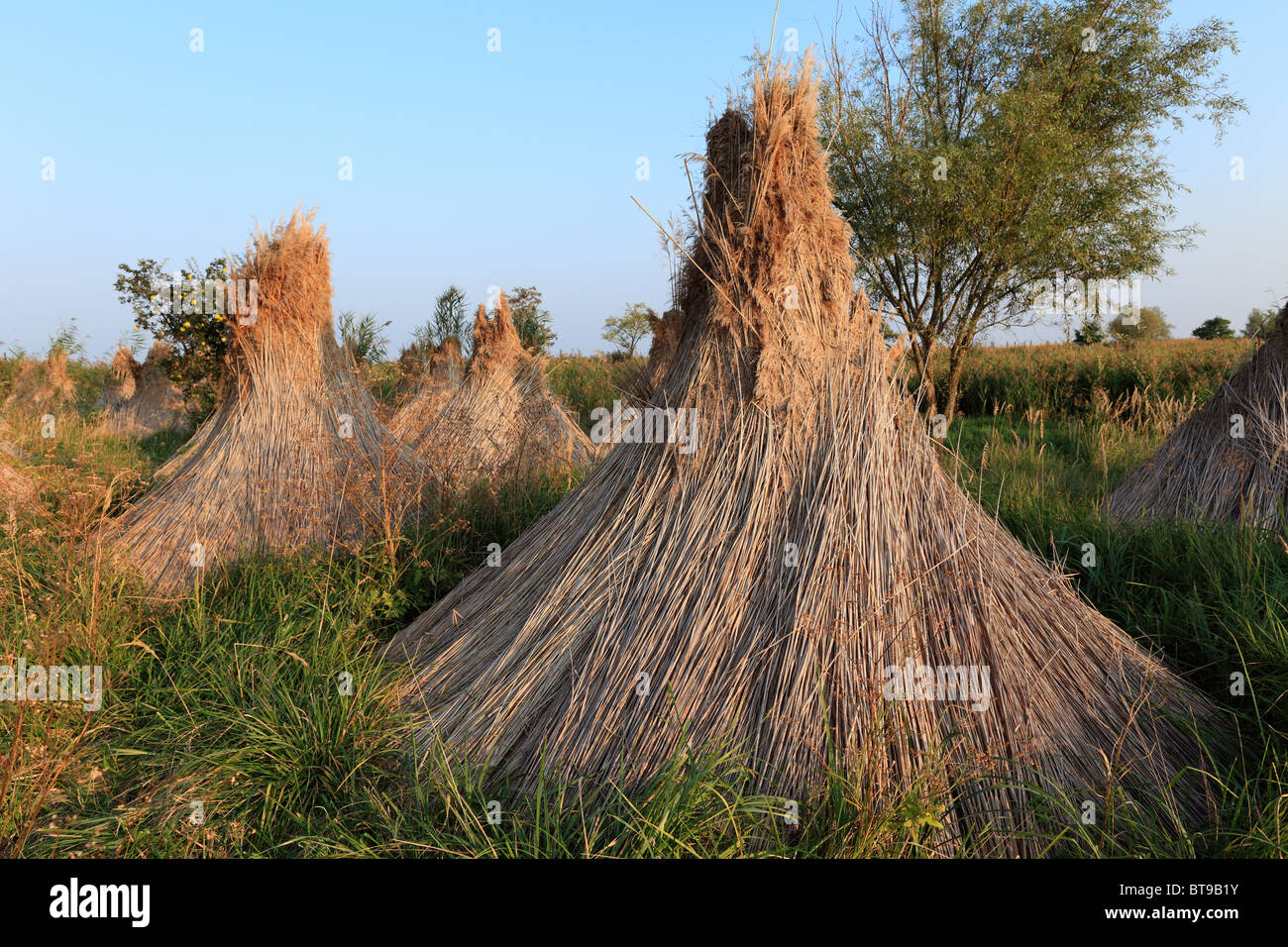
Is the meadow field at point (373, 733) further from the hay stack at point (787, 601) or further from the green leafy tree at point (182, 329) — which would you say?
the green leafy tree at point (182, 329)

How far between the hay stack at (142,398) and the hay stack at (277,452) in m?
9.48

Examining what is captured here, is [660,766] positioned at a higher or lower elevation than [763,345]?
lower

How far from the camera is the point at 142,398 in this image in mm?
15648

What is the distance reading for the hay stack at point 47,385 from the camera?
1526cm

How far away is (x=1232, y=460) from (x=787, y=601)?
3952 mm

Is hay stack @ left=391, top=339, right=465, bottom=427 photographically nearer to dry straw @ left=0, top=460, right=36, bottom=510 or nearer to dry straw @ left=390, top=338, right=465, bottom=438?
dry straw @ left=390, top=338, right=465, bottom=438

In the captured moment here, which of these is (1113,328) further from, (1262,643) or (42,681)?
(42,681)

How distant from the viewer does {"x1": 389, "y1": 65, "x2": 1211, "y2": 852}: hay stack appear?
2508 mm

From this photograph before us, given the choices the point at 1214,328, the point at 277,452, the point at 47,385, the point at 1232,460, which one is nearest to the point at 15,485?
the point at 277,452

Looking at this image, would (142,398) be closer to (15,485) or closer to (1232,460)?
(15,485)

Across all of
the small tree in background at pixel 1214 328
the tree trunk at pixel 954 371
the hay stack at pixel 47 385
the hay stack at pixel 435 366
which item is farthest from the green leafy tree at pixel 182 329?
the small tree in background at pixel 1214 328

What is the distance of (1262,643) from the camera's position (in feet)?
10.3

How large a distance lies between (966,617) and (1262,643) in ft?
4.95
